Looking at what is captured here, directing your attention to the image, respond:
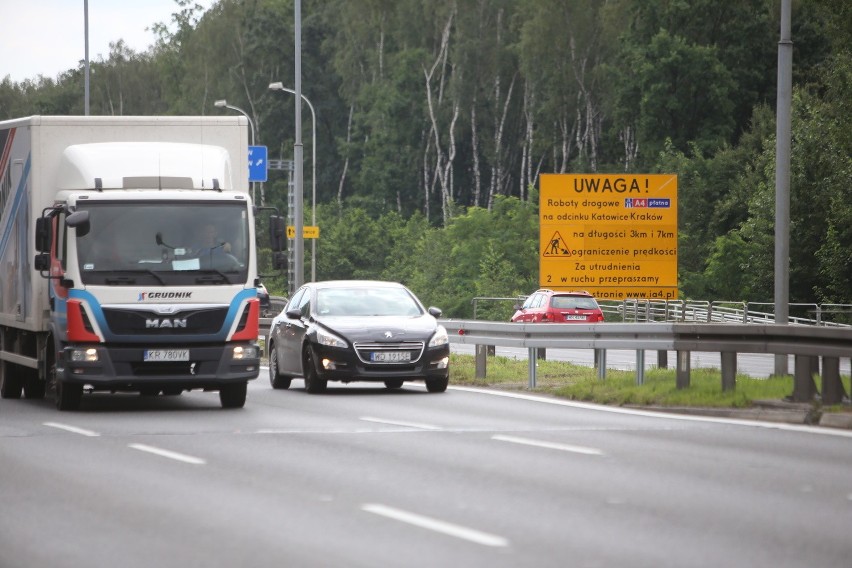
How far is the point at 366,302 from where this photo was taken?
2511 cm

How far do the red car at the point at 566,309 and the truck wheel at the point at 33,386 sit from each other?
20555 mm

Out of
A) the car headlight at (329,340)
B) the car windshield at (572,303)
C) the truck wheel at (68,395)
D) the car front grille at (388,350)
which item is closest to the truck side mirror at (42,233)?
the truck wheel at (68,395)

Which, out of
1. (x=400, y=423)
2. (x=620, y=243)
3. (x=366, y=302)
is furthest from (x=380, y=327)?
(x=620, y=243)

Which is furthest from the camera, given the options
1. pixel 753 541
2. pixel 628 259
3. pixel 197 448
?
pixel 628 259

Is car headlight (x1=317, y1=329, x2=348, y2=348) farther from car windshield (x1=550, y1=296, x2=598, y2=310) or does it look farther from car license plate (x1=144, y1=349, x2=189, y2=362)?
car windshield (x1=550, y1=296, x2=598, y2=310)

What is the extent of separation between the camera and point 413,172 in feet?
320

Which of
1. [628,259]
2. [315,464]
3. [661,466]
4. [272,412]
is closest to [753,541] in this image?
[661,466]

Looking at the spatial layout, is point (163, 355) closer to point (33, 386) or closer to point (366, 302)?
point (33, 386)

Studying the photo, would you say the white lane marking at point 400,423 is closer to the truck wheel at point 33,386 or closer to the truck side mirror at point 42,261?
the truck side mirror at point 42,261

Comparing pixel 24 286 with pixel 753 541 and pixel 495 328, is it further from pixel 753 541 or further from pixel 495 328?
pixel 753 541

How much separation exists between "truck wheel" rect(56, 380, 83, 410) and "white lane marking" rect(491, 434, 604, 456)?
6179 mm

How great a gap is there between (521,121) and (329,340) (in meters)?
67.1

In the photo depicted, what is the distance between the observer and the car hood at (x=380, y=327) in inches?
926

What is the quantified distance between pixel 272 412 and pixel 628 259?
1529 cm
